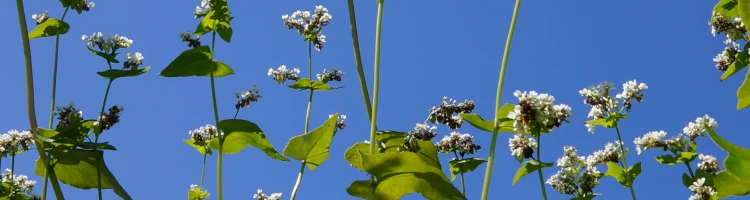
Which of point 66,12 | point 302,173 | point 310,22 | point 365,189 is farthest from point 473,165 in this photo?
point 66,12

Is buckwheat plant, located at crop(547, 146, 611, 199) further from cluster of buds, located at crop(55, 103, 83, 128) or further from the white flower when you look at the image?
cluster of buds, located at crop(55, 103, 83, 128)

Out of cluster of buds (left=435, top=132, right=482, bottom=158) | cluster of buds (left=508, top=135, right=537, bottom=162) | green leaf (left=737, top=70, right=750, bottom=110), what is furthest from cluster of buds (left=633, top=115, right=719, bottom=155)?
green leaf (left=737, top=70, right=750, bottom=110)

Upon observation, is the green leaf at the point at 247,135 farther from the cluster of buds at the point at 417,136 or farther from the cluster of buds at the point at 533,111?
the cluster of buds at the point at 533,111

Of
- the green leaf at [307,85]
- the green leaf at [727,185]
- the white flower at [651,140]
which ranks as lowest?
the green leaf at [727,185]

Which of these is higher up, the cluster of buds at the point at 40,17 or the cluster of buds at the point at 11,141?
the cluster of buds at the point at 40,17

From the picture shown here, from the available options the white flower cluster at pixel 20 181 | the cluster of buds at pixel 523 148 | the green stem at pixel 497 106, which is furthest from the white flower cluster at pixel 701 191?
the white flower cluster at pixel 20 181

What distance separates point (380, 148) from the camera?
269 cm

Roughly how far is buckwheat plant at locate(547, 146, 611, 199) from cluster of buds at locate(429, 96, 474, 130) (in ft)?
1.95

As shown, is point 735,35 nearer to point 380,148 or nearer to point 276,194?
point 380,148

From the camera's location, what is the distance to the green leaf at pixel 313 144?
2.68m

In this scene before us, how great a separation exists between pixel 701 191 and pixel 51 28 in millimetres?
3453

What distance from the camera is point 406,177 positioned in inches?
90.0

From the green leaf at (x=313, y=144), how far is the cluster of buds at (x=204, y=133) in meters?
1.83

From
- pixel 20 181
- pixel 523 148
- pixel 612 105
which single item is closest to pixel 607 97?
pixel 612 105
